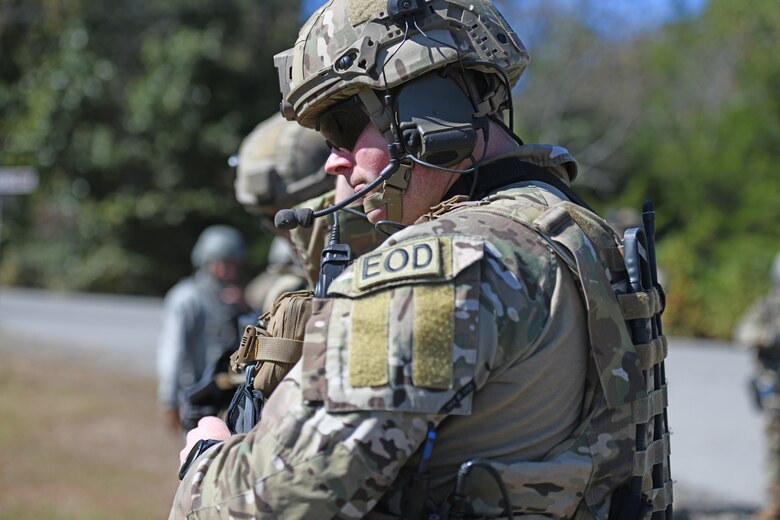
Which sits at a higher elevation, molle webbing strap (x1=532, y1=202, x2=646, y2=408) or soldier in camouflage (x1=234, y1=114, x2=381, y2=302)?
soldier in camouflage (x1=234, y1=114, x2=381, y2=302)

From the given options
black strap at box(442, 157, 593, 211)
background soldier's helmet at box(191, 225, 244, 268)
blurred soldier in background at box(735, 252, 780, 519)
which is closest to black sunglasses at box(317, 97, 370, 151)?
black strap at box(442, 157, 593, 211)

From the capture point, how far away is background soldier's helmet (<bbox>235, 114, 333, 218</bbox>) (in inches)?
148

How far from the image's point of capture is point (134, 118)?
2062 centimetres

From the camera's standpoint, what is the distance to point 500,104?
2.22 meters

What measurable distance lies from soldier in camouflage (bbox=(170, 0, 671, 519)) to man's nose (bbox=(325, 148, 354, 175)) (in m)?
0.09

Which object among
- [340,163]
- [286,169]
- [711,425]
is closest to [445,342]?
[340,163]

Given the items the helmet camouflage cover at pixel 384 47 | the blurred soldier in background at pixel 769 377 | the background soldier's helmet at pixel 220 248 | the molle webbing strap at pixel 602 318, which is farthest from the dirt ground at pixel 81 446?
the molle webbing strap at pixel 602 318

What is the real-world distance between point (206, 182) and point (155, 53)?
9.62ft

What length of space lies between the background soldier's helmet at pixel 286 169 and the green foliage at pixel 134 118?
55.6 ft

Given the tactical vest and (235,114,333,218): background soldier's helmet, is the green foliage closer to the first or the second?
(235,114,333,218): background soldier's helmet

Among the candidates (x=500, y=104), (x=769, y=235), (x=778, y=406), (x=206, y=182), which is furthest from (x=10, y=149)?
(x=500, y=104)

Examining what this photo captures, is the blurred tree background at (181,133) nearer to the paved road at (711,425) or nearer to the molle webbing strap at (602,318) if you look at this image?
the paved road at (711,425)

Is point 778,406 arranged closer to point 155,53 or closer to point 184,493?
point 184,493

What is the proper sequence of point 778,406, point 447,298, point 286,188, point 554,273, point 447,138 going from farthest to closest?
point 778,406 < point 286,188 < point 447,138 < point 554,273 < point 447,298
